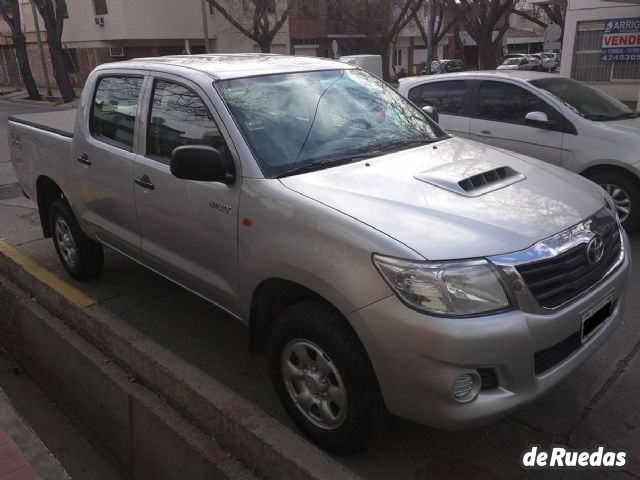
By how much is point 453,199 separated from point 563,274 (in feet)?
1.85

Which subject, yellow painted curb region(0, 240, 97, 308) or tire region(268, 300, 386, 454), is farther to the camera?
yellow painted curb region(0, 240, 97, 308)

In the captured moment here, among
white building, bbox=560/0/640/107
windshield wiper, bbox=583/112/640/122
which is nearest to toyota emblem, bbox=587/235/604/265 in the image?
windshield wiper, bbox=583/112/640/122

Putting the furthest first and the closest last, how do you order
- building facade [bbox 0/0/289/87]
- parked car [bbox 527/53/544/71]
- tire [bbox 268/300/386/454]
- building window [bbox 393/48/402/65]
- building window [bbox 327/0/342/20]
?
1. building window [bbox 393/48/402/65]
2. building window [bbox 327/0/342/20]
3. parked car [bbox 527/53/544/71]
4. building facade [bbox 0/0/289/87]
5. tire [bbox 268/300/386/454]

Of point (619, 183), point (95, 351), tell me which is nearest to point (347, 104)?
point (95, 351)

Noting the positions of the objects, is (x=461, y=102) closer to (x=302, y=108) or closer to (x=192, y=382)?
(x=302, y=108)

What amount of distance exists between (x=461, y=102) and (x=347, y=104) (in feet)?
12.2

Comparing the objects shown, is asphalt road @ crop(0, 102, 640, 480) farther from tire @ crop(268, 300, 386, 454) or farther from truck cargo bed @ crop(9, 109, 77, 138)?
truck cargo bed @ crop(9, 109, 77, 138)

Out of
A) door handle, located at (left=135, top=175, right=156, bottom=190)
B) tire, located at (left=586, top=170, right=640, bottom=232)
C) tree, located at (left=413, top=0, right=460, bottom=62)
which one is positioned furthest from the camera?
tree, located at (left=413, top=0, right=460, bottom=62)

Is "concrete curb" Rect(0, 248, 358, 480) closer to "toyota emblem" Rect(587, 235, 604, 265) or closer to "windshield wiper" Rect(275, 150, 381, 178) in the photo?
"windshield wiper" Rect(275, 150, 381, 178)

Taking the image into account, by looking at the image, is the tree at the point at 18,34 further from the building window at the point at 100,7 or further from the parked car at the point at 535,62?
the parked car at the point at 535,62

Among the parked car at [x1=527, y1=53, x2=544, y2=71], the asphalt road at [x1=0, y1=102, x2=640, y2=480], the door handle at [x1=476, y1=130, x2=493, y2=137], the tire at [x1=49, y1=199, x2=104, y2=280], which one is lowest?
the parked car at [x1=527, y1=53, x2=544, y2=71]

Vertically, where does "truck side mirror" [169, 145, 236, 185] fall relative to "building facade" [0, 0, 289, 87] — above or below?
below

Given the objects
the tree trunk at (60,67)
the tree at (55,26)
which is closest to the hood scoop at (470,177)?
Result: the tree at (55,26)

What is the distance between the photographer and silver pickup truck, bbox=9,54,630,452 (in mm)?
2244
